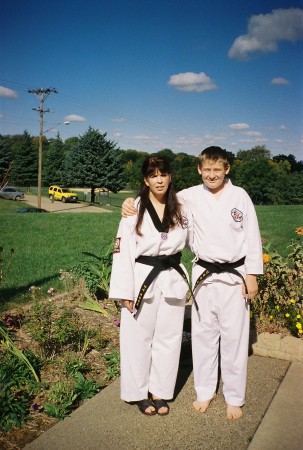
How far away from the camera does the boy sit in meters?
2.72

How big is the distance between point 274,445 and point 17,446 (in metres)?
1.58

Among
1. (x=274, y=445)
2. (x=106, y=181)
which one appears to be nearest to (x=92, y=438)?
(x=274, y=445)

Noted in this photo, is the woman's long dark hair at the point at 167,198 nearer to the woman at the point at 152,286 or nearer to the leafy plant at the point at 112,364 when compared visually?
the woman at the point at 152,286

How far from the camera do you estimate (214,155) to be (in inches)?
108

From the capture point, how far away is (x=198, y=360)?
9.52ft

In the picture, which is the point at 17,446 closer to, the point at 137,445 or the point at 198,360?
the point at 137,445

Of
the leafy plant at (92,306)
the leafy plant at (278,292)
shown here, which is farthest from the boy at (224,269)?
the leafy plant at (92,306)

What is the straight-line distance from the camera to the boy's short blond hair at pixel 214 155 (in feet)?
8.96

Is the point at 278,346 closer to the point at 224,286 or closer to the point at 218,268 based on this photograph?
the point at 224,286

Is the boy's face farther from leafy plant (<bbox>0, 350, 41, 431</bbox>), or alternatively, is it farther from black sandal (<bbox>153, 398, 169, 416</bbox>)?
leafy plant (<bbox>0, 350, 41, 431</bbox>)

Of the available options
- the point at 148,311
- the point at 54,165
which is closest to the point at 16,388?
the point at 148,311

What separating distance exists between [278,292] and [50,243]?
8349 millimetres

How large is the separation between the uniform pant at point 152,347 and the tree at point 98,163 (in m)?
40.3

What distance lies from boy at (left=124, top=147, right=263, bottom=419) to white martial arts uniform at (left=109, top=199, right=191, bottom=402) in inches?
5.7
